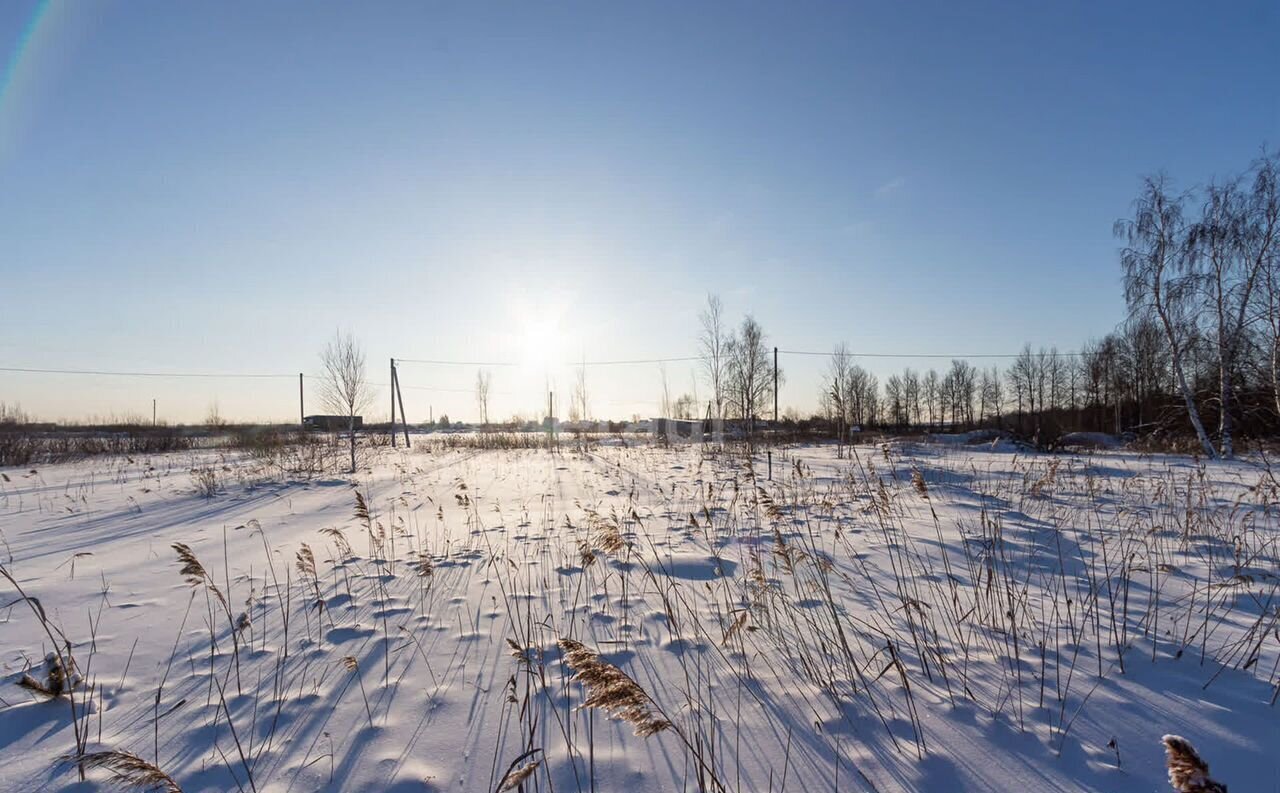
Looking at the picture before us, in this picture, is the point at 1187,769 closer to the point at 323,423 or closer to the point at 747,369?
the point at 747,369

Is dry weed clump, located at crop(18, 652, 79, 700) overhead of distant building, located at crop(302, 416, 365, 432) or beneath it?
beneath

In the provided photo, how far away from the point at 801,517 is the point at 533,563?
3.78 metres

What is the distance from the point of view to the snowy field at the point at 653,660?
6.42ft

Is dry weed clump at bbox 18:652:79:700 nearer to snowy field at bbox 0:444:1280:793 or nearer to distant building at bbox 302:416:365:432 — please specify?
snowy field at bbox 0:444:1280:793

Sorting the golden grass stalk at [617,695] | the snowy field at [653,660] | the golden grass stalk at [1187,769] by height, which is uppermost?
the golden grass stalk at [1187,769]

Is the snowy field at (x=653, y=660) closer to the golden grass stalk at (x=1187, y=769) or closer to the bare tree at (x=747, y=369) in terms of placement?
the golden grass stalk at (x=1187, y=769)

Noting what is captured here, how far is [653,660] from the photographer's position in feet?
9.43

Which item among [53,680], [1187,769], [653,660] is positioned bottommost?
[653,660]

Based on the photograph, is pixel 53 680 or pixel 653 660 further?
pixel 653 660

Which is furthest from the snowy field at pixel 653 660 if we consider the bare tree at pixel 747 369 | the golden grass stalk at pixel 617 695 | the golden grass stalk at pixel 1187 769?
the bare tree at pixel 747 369

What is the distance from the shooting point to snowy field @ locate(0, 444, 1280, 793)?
1.96 metres

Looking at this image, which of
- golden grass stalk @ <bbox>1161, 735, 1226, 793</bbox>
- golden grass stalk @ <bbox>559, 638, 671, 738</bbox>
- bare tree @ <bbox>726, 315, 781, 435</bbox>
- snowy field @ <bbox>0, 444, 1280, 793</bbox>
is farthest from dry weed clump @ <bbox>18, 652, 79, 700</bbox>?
bare tree @ <bbox>726, 315, 781, 435</bbox>

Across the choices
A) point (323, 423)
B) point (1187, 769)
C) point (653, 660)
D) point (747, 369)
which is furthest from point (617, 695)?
point (323, 423)

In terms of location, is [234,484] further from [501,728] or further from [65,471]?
[501,728]
